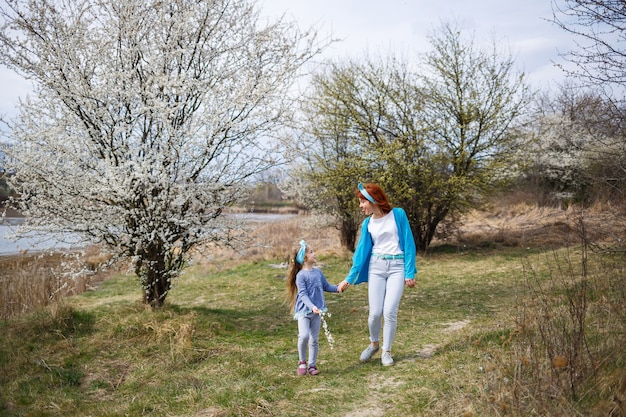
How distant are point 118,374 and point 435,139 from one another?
10.6m

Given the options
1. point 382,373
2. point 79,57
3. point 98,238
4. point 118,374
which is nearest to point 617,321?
point 382,373

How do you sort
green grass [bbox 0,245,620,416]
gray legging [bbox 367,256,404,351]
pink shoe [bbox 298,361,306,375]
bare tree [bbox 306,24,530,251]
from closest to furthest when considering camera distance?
1. green grass [bbox 0,245,620,416]
2. gray legging [bbox 367,256,404,351]
3. pink shoe [bbox 298,361,306,375]
4. bare tree [bbox 306,24,530,251]

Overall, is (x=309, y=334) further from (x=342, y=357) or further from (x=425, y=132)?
(x=425, y=132)

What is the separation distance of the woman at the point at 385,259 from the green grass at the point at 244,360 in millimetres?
546

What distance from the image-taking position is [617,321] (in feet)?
13.5

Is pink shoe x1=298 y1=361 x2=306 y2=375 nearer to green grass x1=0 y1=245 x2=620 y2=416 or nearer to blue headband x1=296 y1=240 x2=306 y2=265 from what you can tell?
green grass x1=0 y1=245 x2=620 y2=416

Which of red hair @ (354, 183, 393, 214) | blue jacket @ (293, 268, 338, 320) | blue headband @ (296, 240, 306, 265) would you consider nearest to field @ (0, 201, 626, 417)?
blue jacket @ (293, 268, 338, 320)

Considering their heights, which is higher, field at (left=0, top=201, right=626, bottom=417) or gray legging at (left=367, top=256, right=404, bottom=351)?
gray legging at (left=367, top=256, right=404, bottom=351)

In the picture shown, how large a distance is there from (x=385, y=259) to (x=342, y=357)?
4.45ft

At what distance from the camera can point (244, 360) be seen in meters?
5.33

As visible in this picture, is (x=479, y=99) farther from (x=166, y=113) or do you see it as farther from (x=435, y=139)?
(x=166, y=113)

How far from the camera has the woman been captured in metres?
4.59

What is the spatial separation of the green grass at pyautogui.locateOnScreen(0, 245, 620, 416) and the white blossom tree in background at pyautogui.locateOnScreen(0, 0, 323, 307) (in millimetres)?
1161

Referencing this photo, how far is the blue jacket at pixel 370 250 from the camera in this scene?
4.58 metres
